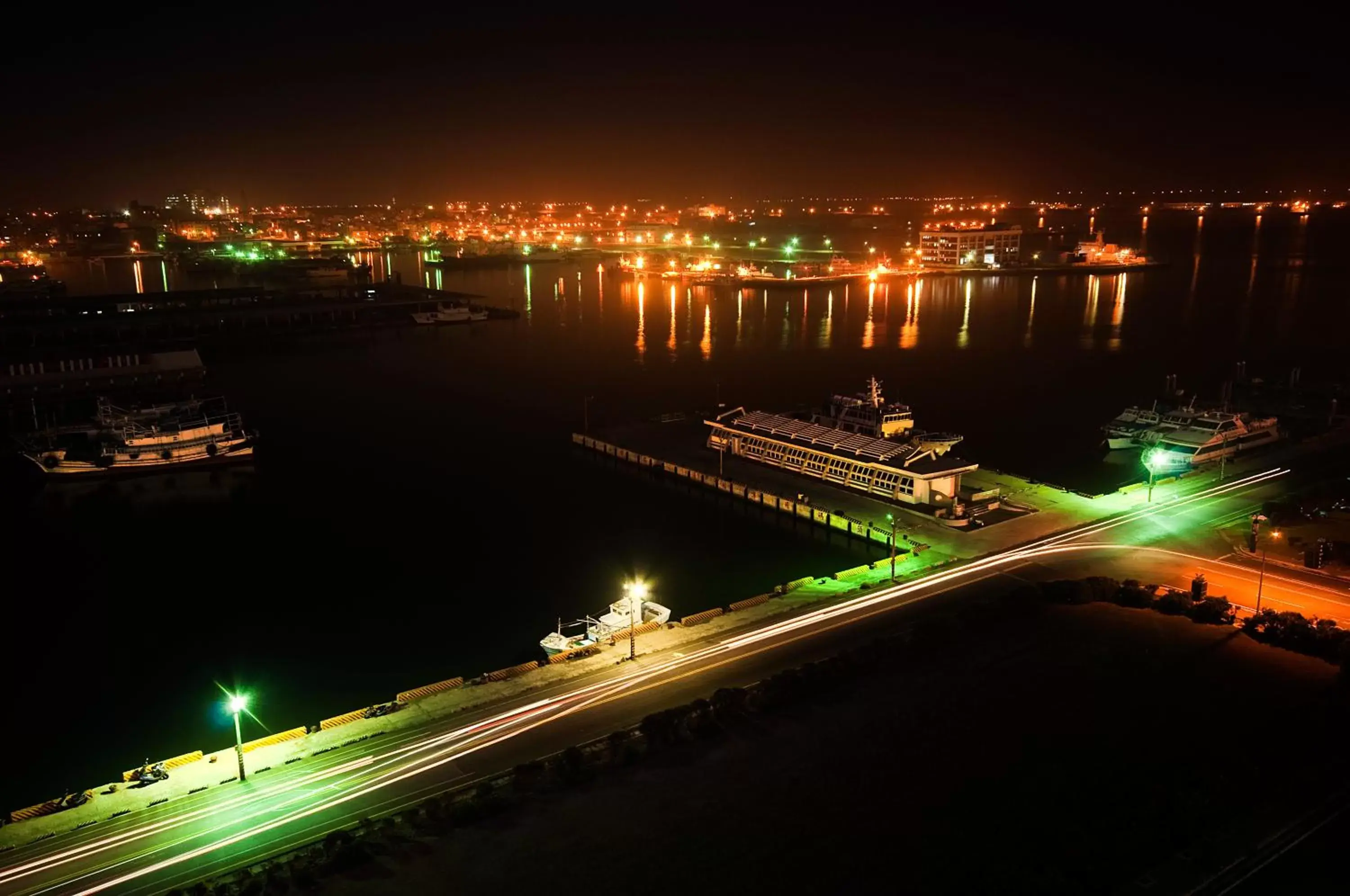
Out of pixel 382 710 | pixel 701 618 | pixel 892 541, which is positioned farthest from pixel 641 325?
pixel 382 710

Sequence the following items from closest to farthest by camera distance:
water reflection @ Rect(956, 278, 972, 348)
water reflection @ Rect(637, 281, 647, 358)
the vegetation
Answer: the vegetation
water reflection @ Rect(637, 281, 647, 358)
water reflection @ Rect(956, 278, 972, 348)

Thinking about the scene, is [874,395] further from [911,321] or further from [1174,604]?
[911,321]

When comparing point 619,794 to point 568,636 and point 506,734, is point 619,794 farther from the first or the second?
point 568,636

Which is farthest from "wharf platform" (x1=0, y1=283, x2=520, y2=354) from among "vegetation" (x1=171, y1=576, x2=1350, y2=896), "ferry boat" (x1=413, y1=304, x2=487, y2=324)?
"vegetation" (x1=171, y1=576, x2=1350, y2=896)

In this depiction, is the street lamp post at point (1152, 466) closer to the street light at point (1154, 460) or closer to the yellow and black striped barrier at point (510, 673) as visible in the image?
the street light at point (1154, 460)

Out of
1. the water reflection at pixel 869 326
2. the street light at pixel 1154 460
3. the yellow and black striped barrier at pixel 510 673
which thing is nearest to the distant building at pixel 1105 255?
the water reflection at pixel 869 326

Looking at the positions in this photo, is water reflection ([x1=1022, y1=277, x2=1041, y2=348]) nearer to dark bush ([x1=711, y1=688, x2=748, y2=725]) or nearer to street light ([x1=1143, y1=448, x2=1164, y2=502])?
street light ([x1=1143, y1=448, x2=1164, y2=502])
